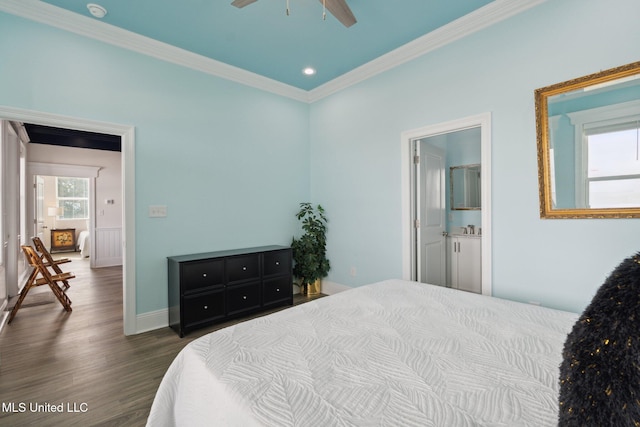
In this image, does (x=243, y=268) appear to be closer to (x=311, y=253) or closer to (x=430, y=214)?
(x=311, y=253)

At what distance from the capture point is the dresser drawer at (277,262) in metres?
3.61

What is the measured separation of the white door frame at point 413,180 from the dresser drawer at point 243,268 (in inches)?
68.1

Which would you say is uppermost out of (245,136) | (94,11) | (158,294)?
(94,11)

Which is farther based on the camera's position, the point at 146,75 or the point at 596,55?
the point at 146,75

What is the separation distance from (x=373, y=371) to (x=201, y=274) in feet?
8.01

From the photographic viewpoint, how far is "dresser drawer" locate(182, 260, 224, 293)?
298cm

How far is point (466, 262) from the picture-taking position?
13.9 feet

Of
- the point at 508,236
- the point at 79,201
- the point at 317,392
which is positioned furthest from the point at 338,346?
the point at 79,201

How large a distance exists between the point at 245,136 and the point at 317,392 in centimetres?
340

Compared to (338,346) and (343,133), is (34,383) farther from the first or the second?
(343,133)

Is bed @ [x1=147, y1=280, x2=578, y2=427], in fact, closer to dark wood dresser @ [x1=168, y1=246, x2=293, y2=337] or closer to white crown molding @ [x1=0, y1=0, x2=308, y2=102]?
dark wood dresser @ [x1=168, y1=246, x2=293, y2=337]

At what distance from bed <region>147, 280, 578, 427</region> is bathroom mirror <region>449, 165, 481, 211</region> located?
10.1 feet

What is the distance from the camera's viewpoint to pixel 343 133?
398cm

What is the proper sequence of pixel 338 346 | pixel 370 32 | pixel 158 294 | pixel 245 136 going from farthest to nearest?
1. pixel 245 136
2. pixel 158 294
3. pixel 370 32
4. pixel 338 346
